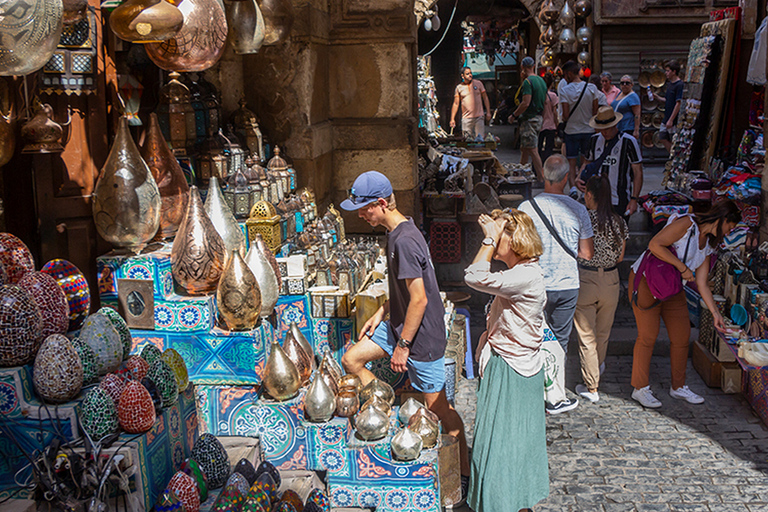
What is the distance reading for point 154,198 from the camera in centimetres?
380

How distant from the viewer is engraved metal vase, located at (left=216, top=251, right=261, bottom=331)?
3.68 metres

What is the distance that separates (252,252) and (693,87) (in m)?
7.84

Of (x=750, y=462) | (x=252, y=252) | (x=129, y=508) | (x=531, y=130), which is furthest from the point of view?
(x=531, y=130)

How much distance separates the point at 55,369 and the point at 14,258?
1.99 ft

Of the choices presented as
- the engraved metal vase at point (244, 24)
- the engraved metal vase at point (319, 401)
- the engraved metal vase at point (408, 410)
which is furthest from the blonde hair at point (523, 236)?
the engraved metal vase at point (244, 24)

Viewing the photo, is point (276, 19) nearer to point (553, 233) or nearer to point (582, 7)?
point (553, 233)

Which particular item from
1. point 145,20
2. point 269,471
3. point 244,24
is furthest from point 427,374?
point 244,24

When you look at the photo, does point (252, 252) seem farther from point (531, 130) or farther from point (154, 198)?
point (531, 130)

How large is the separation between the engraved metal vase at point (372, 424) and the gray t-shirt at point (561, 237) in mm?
1789

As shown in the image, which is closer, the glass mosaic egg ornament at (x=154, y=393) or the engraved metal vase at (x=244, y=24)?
the glass mosaic egg ornament at (x=154, y=393)

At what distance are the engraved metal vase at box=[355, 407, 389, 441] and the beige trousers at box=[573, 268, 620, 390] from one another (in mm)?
2163

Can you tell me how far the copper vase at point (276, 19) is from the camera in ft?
16.3

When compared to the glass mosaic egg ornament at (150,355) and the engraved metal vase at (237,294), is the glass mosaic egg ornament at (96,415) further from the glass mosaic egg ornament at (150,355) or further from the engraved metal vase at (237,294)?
the engraved metal vase at (237,294)

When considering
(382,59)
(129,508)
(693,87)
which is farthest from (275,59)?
(693,87)
